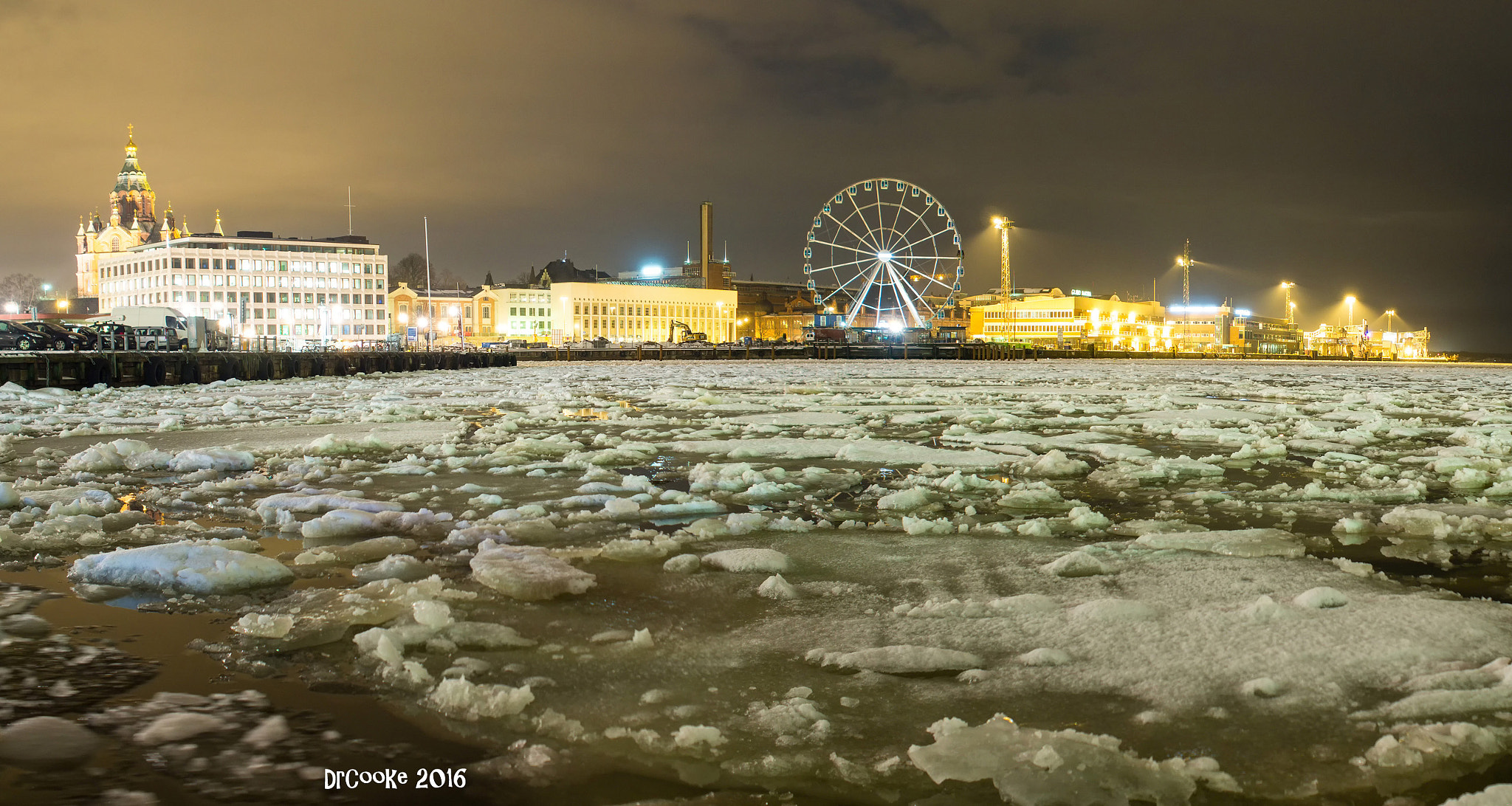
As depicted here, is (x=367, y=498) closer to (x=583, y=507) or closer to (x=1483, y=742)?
(x=583, y=507)

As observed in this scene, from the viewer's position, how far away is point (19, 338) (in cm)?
3644

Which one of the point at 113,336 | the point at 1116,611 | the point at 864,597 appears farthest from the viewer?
the point at 113,336

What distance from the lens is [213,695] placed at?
329 cm

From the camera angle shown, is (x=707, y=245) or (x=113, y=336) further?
(x=707, y=245)

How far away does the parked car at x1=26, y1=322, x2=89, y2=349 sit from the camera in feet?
118

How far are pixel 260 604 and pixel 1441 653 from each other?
4.79m

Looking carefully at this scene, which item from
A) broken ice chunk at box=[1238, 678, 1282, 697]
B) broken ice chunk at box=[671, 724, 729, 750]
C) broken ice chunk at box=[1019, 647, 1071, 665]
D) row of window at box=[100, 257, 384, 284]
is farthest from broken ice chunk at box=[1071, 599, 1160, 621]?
row of window at box=[100, 257, 384, 284]

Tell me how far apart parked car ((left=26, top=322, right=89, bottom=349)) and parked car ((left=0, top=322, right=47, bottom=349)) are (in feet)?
0.66

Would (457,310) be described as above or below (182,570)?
above

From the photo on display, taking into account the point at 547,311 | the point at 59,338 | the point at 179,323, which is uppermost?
the point at 547,311

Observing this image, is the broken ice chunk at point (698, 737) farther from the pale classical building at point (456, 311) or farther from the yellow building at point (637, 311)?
the pale classical building at point (456, 311)

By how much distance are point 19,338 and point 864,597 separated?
41.9 metres

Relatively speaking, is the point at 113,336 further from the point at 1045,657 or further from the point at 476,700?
the point at 1045,657

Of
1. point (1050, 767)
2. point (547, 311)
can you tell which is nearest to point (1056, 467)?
point (1050, 767)
